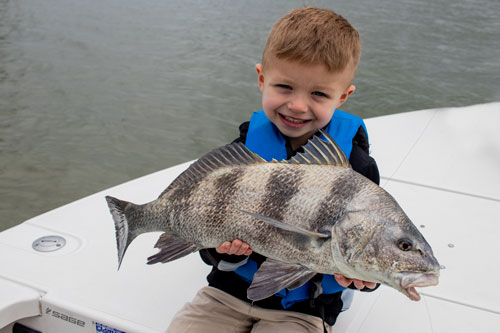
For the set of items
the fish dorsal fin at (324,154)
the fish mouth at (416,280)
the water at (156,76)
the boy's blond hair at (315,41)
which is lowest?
the water at (156,76)

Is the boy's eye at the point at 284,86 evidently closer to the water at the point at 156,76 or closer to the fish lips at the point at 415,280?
the fish lips at the point at 415,280

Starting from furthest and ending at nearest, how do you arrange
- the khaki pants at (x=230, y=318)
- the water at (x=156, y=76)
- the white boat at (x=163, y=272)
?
1. the water at (x=156, y=76)
2. the white boat at (x=163, y=272)
3. the khaki pants at (x=230, y=318)

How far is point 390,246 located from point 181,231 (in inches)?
31.0

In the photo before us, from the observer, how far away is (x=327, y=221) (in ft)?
5.67

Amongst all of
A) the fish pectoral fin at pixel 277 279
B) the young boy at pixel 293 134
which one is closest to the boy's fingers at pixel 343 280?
the young boy at pixel 293 134

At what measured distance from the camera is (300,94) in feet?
6.84

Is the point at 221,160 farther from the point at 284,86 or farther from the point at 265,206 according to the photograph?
the point at 284,86

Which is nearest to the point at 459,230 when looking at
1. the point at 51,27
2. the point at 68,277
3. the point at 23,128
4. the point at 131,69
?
the point at 68,277

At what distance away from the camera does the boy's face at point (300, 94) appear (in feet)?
6.75

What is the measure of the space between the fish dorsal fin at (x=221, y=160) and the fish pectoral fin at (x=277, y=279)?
1.35 ft

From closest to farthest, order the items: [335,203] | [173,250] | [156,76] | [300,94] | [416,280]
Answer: [416,280]
[335,203]
[173,250]
[300,94]
[156,76]

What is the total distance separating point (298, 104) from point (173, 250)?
75cm

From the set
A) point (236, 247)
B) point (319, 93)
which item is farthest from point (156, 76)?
point (236, 247)

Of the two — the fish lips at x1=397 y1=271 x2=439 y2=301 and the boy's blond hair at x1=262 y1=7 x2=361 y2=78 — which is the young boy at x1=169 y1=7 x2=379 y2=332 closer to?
the boy's blond hair at x1=262 y1=7 x2=361 y2=78
